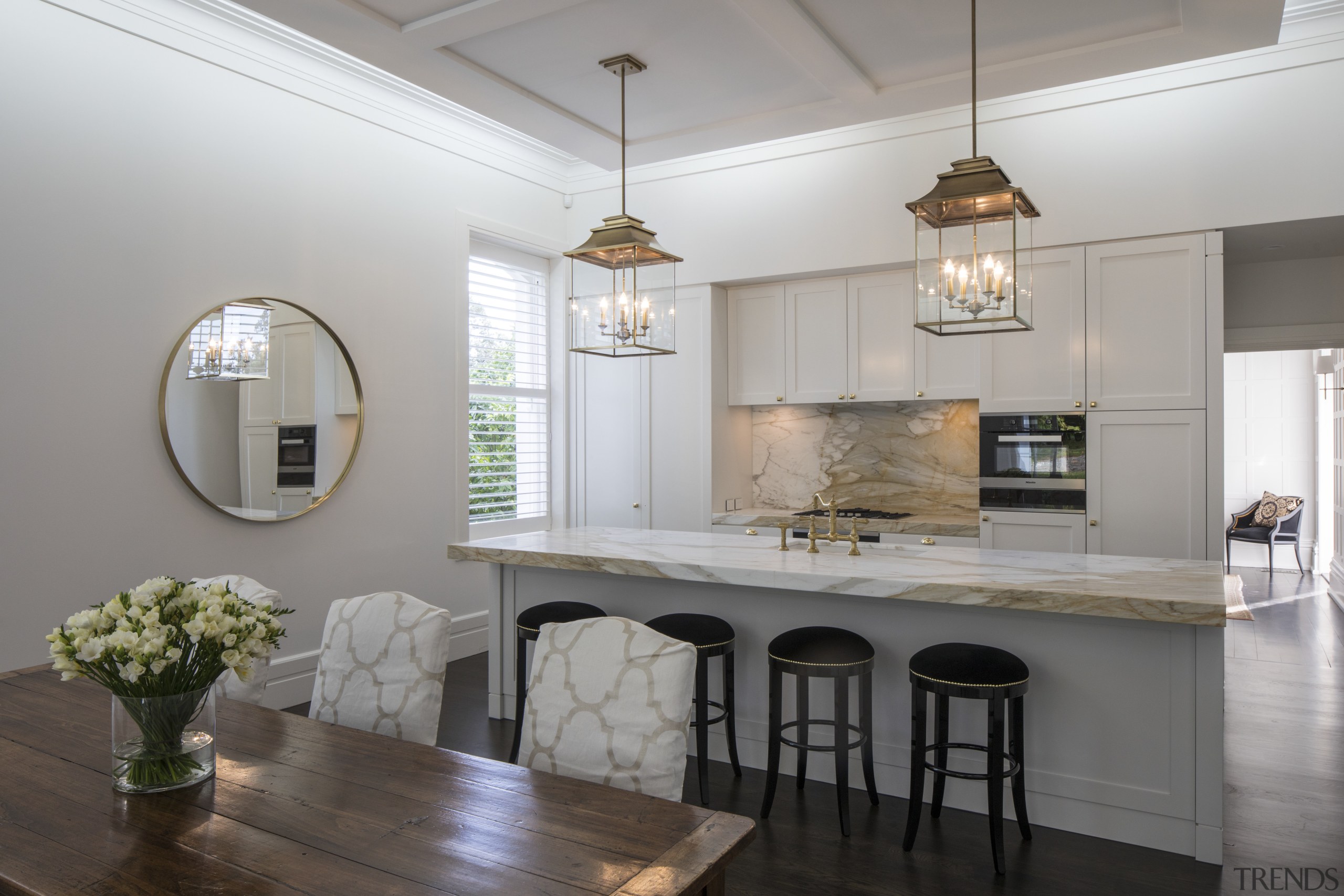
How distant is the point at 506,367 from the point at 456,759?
4.06 m

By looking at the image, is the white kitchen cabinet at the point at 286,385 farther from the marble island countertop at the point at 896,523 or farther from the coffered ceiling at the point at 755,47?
the marble island countertop at the point at 896,523

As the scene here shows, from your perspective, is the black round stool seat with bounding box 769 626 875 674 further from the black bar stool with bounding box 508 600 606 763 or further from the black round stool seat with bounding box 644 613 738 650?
the black bar stool with bounding box 508 600 606 763

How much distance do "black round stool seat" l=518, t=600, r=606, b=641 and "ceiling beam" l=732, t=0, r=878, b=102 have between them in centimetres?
235

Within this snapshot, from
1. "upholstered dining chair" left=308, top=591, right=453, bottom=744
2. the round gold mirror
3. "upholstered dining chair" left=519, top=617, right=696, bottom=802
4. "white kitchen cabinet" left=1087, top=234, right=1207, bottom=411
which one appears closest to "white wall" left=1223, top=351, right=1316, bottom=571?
"white kitchen cabinet" left=1087, top=234, right=1207, bottom=411

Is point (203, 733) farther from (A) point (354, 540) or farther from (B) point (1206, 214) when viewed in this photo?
(B) point (1206, 214)

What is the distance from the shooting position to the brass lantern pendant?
3.31 meters

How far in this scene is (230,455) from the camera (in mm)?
3854

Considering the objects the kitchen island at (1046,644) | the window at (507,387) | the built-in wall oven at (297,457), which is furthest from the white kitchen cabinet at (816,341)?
the built-in wall oven at (297,457)

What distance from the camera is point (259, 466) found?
398 centimetres

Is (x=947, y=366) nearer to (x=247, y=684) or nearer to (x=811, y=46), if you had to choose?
(x=811, y=46)

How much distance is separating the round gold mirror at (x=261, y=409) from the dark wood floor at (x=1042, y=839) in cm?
139

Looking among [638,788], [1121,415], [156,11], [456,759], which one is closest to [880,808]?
[638,788]

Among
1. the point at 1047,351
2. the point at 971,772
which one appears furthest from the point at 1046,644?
the point at 1047,351

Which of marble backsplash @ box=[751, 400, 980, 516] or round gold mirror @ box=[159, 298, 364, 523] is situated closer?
round gold mirror @ box=[159, 298, 364, 523]
